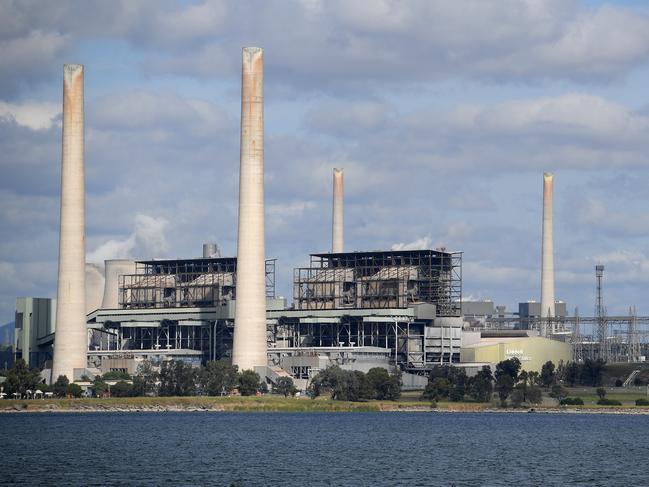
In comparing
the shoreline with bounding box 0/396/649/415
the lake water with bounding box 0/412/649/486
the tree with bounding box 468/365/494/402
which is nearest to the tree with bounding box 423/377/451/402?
the shoreline with bounding box 0/396/649/415

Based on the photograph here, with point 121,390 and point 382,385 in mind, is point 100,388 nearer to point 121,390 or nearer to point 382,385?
point 121,390

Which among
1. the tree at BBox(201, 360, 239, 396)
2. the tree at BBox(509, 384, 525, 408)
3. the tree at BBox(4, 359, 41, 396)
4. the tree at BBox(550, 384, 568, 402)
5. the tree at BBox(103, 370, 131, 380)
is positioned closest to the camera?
the tree at BBox(4, 359, 41, 396)

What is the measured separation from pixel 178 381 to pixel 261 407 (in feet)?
39.2

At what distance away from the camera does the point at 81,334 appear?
18662 centimetres

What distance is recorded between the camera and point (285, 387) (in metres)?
182

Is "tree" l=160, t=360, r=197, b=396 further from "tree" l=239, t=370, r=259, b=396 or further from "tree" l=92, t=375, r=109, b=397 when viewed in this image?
"tree" l=92, t=375, r=109, b=397

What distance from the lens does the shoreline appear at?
164 metres

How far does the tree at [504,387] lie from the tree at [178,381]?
129ft

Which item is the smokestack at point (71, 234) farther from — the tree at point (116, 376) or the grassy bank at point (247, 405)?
the grassy bank at point (247, 405)

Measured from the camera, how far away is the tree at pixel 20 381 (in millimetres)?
167500

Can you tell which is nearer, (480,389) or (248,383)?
(248,383)

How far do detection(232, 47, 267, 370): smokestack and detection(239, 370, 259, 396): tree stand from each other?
306 inches

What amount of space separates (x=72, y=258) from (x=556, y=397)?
6693 centimetres

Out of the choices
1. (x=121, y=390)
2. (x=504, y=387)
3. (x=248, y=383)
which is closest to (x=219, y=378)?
(x=248, y=383)
